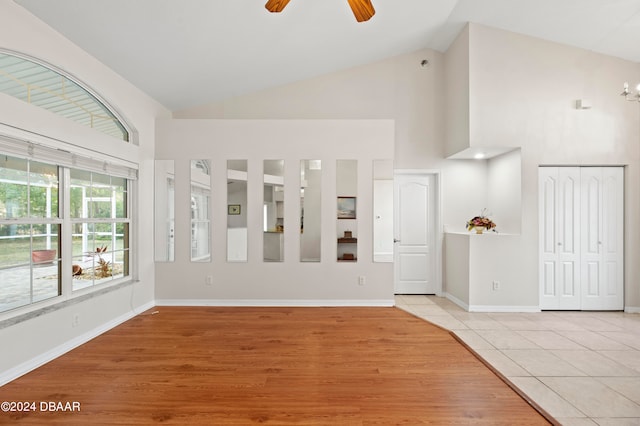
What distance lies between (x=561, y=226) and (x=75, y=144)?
19.5 feet

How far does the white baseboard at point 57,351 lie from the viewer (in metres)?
2.58

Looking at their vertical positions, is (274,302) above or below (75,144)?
below

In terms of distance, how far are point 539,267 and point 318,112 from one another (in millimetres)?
3973

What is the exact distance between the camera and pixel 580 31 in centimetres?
418

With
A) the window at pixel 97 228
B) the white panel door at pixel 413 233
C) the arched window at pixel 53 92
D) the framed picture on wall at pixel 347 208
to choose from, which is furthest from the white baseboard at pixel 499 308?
the arched window at pixel 53 92

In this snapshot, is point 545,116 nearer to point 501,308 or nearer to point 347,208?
point 501,308

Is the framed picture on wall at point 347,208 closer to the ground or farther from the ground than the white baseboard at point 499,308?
farther from the ground

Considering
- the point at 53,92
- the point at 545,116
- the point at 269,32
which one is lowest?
the point at 53,92

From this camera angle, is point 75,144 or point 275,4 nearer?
point 275,4

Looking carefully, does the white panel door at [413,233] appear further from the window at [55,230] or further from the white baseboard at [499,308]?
the window at [55,230]

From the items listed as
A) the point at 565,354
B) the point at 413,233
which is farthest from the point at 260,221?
the point at 565,354

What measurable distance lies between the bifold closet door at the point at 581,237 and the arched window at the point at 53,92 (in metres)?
5.58

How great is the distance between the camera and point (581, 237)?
177 inches

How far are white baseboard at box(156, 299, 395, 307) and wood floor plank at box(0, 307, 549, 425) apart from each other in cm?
84
